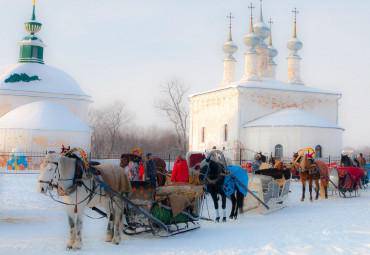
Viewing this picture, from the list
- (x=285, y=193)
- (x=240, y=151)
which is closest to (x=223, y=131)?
(x=240, y=151)

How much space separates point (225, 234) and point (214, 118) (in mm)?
28263

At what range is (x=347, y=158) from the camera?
2133 centimetres

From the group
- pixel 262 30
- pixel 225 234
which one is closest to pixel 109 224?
pixel 225 234

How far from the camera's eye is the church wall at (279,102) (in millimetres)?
35250

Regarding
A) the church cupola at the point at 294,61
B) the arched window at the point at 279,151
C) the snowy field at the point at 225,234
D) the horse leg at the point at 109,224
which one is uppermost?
the church cupola at the point at 294,61

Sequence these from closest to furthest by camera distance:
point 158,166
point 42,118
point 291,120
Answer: point 158,166 → point 42,118 → point 291,120

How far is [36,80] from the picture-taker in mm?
35281

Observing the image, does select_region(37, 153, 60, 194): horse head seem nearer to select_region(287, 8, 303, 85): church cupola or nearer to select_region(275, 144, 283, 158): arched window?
select_region(275, 144, 283, 158): arched window

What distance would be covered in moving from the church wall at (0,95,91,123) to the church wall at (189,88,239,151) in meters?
9.87

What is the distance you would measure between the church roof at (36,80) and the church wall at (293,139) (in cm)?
1400

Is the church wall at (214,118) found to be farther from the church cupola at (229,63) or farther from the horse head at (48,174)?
the horse head at (48,174)

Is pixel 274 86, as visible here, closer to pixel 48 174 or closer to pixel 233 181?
pixel 233 181

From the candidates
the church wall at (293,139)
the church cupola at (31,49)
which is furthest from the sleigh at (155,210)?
the church cupola at (31,49)

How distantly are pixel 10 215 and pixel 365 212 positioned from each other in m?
10.0
